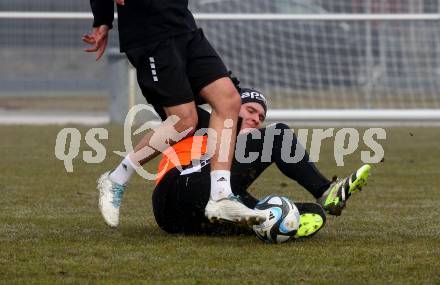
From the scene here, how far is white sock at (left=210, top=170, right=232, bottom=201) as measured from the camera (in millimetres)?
5262

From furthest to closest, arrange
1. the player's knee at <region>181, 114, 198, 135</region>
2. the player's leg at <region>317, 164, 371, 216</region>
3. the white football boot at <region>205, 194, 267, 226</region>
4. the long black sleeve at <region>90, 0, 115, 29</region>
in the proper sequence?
the long black sleeve at <region>90, 0, 115, 29</region>
the player's knee at <region>181, 114, 198, 135</region>
the player's leg at <region>317, 164, 371, 216</region>
the white football boot at <region>205, 194, 267, 226</region>

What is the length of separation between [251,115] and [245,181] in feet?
1.59

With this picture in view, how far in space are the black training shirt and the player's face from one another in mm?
584

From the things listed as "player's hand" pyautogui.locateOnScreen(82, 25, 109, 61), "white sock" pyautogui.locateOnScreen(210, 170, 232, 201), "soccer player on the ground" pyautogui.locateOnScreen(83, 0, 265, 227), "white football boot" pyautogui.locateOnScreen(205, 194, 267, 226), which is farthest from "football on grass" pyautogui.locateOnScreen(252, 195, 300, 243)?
"player's hand" pyautogui.locateOnScreen(82, 25, 109, 61)

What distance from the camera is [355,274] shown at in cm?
445

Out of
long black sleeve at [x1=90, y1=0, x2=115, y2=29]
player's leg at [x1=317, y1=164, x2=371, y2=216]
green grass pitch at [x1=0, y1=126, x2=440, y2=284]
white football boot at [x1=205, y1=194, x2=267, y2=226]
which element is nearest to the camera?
green grass pitch at [x1=0, y1=126, x2=440, y2=284]

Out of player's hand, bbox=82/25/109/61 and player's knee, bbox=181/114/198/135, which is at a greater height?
player's hand, bbox=82/25/109/61

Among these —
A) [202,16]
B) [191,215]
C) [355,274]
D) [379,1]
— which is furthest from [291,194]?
[379,1]

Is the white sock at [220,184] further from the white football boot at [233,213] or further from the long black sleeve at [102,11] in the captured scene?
the long black sleeve at [102,11]

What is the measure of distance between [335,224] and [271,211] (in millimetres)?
890

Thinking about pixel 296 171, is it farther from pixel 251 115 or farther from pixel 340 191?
pixel 251 115

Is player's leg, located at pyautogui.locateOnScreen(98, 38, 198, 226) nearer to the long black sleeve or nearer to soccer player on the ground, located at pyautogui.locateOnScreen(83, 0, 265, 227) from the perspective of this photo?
soccer player on the ground, located at pyautogui.locateOnScreen(83, 0, 265, 227)

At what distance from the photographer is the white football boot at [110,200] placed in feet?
18.4

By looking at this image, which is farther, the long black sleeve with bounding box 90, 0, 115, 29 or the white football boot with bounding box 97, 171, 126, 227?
the long black sleeve with bounding box 90, 0, 115, 29
